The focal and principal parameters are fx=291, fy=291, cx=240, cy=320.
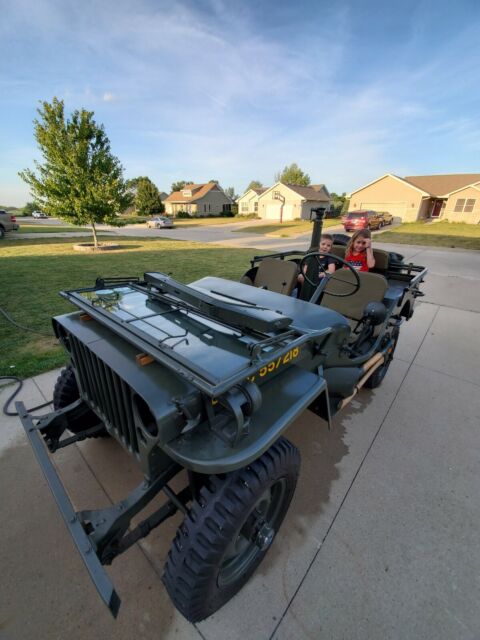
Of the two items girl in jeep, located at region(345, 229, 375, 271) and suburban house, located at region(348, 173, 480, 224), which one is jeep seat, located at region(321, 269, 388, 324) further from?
suburban house, located at region(348, 173, 480, 224)

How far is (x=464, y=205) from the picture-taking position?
103ft

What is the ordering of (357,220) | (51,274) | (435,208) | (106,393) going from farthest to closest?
1. (435,208)
2. (357,220)
3. (51,274)
4. (106,393)

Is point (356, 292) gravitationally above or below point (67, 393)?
above

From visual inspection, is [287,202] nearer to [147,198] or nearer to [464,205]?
[464,205]

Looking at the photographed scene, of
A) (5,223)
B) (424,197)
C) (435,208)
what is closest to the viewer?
(5,223)

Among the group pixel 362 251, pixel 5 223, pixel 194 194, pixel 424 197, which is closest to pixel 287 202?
pixel 424 197

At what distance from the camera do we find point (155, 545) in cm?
183

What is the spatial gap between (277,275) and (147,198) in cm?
4808

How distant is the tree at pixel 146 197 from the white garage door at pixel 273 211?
17.7 meters

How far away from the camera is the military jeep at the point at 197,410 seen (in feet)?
4.11

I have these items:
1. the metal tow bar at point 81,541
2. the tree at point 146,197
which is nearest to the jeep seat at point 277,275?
the metal tow bar at point 81,541

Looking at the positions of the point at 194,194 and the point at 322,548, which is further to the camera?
the point at 194,194

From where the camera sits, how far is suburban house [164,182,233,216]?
156 ft

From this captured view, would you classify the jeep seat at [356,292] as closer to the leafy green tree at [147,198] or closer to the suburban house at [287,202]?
the suburban house at [287,202]
